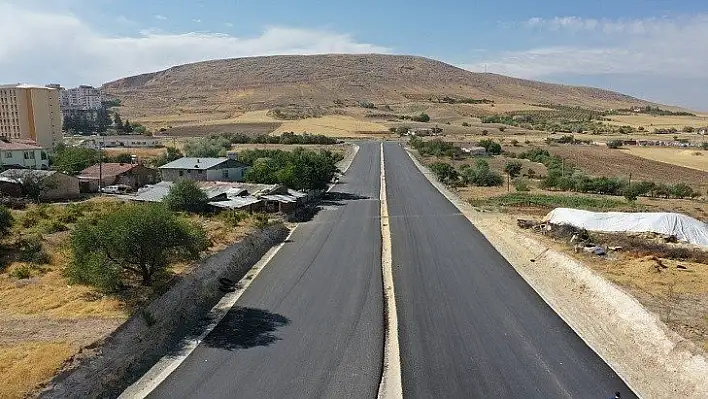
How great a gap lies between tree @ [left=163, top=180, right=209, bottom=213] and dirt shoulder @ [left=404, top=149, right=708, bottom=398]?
19.8 m

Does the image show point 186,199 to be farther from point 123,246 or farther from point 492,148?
point 492,148

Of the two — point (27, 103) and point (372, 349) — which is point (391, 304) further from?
point (27, 103)

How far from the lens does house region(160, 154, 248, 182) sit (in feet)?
164

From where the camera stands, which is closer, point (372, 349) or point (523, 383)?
point (523, 383)

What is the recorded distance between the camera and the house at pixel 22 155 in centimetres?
5619

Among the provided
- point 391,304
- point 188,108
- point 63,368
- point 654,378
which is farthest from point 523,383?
point 188,108

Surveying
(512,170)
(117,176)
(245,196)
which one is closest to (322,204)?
(245,196)

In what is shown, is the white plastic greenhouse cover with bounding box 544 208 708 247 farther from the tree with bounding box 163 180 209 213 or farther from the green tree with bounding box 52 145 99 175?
the green tree with bounding box 52 145 99 175

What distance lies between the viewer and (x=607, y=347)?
18.1m

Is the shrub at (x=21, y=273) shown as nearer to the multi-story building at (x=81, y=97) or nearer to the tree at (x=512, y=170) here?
the tree at (x=512, y=170)

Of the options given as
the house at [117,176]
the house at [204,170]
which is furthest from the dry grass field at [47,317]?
the house at [117,176]

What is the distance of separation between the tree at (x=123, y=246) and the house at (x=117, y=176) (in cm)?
2945

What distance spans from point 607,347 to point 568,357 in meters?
1.72

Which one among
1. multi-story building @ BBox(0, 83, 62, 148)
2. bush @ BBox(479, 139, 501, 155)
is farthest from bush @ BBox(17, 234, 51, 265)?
bush @ BBox(479, 139, 501, 155)
